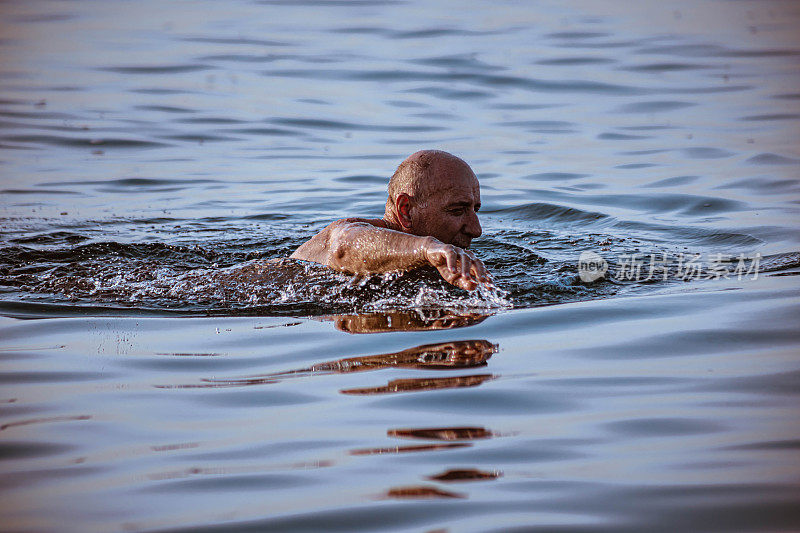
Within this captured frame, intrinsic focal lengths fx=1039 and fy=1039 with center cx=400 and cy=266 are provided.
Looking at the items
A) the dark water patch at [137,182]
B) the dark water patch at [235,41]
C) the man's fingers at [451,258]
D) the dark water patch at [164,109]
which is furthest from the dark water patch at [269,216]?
the dark water patch at [235,41]

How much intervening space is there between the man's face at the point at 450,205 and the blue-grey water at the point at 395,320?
0.41 metres

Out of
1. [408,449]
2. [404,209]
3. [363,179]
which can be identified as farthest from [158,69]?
[408,449]

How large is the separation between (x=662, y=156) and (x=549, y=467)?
355 inches

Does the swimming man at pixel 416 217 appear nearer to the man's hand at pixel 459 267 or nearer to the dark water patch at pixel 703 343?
the man's hand at pixel 459 267

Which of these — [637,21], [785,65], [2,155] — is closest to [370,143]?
[2,155]

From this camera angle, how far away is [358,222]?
655cm

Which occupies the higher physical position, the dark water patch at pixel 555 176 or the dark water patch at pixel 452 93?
the dark water patch at pixel 452 93

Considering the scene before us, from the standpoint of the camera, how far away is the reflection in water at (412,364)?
441 cm

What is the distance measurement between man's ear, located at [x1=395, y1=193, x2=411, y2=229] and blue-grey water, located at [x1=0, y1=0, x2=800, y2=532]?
1.65 feet

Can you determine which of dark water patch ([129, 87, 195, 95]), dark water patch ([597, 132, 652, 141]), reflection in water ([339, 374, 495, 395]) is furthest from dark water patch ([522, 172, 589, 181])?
reflection in water ([339, 374, 495, 395])

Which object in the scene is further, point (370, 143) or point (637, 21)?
point (637, 21)

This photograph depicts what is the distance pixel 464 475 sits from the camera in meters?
3.45

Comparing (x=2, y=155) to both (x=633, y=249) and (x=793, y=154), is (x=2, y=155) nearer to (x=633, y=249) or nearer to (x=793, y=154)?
(x=633, y=249)

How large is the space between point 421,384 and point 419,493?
112 cm
